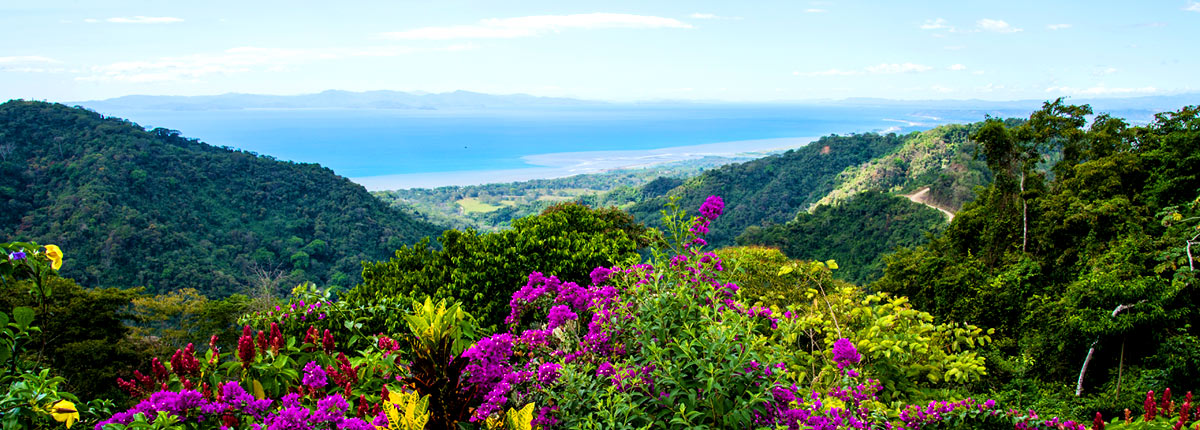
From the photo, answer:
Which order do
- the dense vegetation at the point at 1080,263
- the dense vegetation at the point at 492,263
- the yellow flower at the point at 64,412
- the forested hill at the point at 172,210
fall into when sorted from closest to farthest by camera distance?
the yellow flower at the point at 64,412, the dense vegetation at the point at 1080,263, the dense vegetation at the point at 492,263, the forested hill at the point at 172,210

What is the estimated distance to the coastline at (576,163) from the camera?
94438 millimetres

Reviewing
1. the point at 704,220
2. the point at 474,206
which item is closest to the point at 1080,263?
the point at 704,220

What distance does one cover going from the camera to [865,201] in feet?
97.3

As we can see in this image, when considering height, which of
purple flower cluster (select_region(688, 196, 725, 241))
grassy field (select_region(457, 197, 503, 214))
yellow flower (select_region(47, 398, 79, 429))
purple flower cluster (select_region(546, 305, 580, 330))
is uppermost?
purple flower cluster (select_region(688, 196, 725, 241))

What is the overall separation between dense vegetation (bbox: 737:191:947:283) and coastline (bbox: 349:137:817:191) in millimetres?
65695

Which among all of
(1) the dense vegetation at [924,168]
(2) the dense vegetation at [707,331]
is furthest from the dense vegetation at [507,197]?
(2) the dense vegetation at [707,331]

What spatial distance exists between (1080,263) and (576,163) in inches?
4288

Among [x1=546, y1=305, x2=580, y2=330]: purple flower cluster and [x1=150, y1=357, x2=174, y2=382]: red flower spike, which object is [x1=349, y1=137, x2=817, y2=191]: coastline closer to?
[x1=546, y1=305, x2=580, y2=330]: purple flower cluster

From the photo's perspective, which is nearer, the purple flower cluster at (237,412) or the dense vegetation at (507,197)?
the purple flower cluster at (237,412)

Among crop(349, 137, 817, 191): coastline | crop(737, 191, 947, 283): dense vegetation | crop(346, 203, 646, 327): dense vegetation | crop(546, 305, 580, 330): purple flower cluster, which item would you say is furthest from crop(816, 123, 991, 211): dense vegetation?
crop(349, 137, 817, 191): coastline

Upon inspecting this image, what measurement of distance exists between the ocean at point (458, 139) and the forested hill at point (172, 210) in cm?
4960

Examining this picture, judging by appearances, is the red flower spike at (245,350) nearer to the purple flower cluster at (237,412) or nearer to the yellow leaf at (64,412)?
the purple flower cluster at (237,412)

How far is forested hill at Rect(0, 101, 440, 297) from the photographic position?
2438cm

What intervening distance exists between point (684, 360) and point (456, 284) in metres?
3.64
